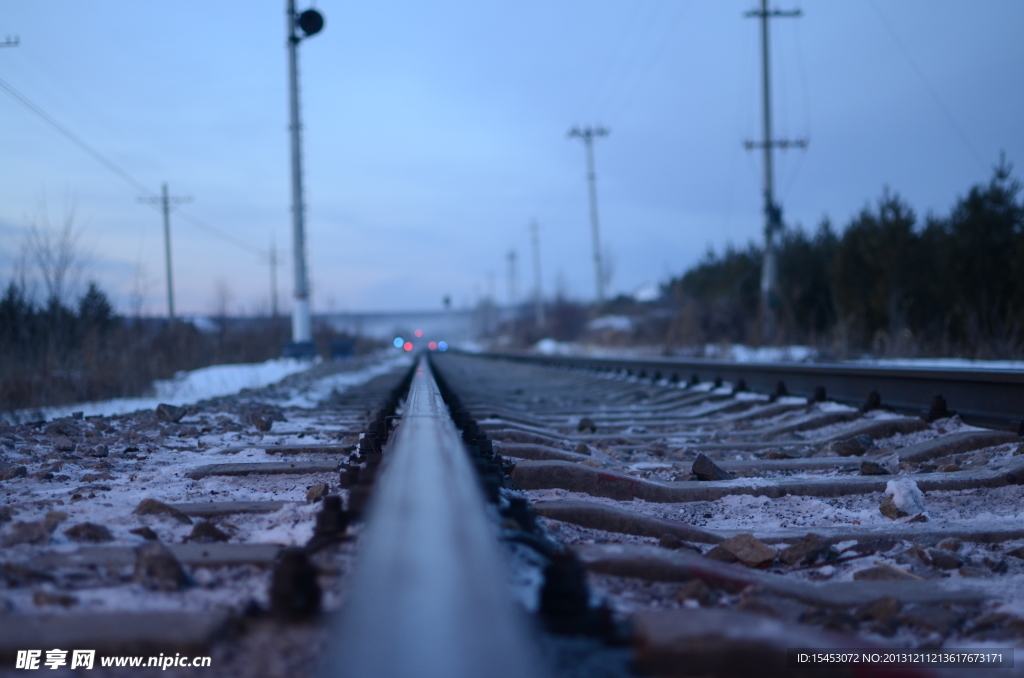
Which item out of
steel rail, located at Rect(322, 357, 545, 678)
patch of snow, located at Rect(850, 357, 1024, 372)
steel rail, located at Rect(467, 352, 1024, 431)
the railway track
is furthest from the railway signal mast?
steel rail, located at Rect(322, 357, 545, 678)

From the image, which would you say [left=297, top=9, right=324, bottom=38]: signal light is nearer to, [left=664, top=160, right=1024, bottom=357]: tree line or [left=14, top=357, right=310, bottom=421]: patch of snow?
[left=14, top=357, right=310, bottom=421]: patch of snow

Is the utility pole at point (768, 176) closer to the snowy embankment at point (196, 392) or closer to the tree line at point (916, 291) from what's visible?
the tree line at point (916, 291)

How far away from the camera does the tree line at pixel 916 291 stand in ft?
44.7

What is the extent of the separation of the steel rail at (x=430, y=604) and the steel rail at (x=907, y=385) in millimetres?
3871

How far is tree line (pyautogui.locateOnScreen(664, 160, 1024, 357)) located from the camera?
1363 cm

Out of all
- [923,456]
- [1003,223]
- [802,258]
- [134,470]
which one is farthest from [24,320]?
[802,258]

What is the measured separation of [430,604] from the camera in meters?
1.27

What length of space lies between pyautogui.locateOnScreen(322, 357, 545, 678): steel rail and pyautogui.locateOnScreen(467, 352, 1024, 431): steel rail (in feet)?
12.7

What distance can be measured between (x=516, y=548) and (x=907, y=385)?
450 cm

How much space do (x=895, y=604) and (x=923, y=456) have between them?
2.35 meters

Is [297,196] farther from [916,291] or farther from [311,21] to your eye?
[916,291]

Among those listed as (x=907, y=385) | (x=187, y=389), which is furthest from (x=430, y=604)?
(x=187, y=389)

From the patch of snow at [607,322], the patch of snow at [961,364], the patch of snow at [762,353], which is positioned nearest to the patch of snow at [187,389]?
the patch of snow at [961,364]

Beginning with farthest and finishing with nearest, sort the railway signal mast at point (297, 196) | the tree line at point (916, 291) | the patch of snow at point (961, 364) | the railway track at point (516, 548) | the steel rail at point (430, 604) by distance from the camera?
1. the railway signal mast at point (297, 196)
2. the tree line at point (916, 291)
3. the patch of snow at point (961, 364)
4. the railway track at point (516, 548)
5. the steel rail at point (430, 604)
